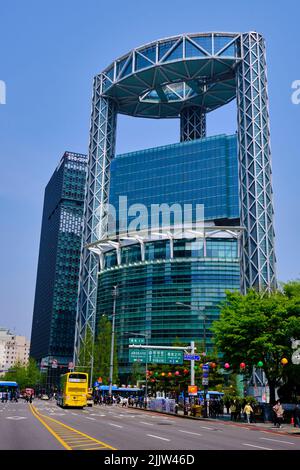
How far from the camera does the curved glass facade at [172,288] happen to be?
11944 centimetres

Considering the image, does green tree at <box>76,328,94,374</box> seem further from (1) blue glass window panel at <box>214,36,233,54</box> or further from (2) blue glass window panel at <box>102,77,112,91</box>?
(1) blue glass window panel at <box>214,36,233,54</box>

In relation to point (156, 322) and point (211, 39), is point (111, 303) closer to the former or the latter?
point (156, 322)

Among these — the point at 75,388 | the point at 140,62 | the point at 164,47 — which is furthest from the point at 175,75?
the point at 75,388

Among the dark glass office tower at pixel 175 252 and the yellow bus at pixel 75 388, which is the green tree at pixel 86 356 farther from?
the yellow bus at pixel 75 388

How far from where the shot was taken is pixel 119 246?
13838 cm

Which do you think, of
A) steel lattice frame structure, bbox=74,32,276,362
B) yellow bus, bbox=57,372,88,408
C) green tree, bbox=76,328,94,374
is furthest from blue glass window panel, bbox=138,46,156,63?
yellow bus, bbox=57,372,88,408

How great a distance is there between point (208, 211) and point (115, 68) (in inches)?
1932

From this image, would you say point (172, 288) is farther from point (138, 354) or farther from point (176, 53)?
point (138, 354)

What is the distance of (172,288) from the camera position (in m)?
123

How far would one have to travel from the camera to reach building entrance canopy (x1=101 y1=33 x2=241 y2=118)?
124m

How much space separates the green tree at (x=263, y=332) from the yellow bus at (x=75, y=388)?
580 inches

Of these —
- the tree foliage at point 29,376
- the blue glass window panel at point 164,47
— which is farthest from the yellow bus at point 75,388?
the tree foliage at point 29,376
